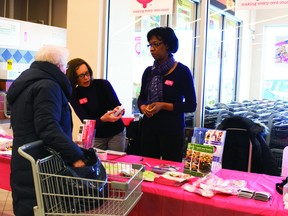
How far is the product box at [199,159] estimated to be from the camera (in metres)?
2.08

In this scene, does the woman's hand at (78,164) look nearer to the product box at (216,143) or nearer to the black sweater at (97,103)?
the product box at (216,143)

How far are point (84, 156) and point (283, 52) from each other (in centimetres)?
251

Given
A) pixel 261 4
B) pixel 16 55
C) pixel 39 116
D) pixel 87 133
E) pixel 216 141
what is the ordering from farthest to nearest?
pixel 16 55 → pixel 261 4 → pixel 87 133 → pixel 216 141 → pixel 39 116

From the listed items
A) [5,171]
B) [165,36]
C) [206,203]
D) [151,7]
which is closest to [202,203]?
[206,203]

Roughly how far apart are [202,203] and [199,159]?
38 cm

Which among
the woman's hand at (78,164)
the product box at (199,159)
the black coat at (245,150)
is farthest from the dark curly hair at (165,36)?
the woman's hand at (78,164)

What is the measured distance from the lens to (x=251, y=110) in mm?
3891

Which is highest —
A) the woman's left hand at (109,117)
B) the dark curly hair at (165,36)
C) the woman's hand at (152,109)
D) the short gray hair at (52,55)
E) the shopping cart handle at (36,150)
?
the dark curly hair at (165,36)

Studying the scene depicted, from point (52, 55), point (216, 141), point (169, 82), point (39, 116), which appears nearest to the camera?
point (39, 116)

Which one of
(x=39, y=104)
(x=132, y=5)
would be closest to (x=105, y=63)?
(x=132, y=5)

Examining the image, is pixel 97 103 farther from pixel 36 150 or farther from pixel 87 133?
pixel 36 150

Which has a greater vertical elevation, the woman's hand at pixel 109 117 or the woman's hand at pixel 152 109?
the woman's hand at pixel 152 109

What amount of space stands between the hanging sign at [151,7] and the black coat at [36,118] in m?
1.98

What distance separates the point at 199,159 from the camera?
2.11 meters
